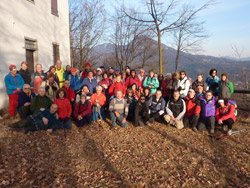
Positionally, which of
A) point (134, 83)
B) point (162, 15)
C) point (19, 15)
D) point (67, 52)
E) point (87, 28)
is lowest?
point (134, 83)

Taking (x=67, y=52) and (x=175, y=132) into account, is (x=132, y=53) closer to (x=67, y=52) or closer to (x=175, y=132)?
(x=67, y=52)

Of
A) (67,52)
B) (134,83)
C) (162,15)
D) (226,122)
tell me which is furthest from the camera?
(67,52)

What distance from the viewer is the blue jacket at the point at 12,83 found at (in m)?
6.09

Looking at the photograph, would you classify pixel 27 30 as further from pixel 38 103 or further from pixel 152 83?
pixel 152 83

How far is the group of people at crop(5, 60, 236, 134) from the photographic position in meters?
5.73

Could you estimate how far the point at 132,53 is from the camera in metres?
26.8

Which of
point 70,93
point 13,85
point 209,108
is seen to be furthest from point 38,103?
point 209,108

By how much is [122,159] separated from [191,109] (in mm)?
3581

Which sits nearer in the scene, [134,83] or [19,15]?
[134,83]

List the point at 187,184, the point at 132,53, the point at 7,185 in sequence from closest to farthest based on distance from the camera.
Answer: the point at 7,185 < the point at 187,184 < the point at 132,53

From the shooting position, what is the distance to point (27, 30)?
9047 mm

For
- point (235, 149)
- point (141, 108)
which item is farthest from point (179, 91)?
point (235, 149)

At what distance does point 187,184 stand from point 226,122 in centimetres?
348

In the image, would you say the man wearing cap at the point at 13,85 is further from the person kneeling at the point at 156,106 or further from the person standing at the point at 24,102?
the person kneeling at the point at 156,106
